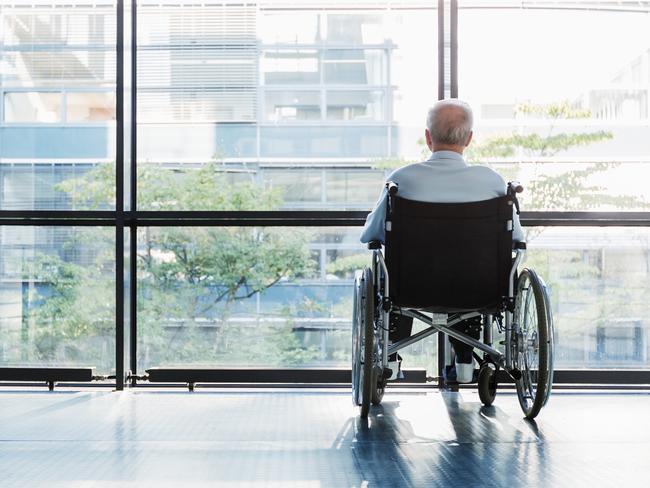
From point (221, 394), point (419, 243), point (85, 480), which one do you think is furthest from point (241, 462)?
point (221, 394)

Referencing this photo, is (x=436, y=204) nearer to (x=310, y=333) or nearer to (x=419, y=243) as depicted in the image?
(x=419, y=243)

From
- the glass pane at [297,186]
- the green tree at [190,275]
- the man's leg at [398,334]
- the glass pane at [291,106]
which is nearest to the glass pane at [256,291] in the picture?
the green tree at [190,275]

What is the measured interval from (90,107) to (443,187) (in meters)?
1.62

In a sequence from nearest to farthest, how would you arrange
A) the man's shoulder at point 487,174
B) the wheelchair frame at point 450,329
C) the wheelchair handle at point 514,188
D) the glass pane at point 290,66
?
the wheelchair handle at point 514,188
the wheelchair frame at point 450,329
the man's shoulder at point 487,174
the glass pane at point 290,66

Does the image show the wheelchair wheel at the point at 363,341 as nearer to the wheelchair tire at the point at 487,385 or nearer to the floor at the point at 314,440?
the floor at the point at 314,440

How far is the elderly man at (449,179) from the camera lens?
110 inches

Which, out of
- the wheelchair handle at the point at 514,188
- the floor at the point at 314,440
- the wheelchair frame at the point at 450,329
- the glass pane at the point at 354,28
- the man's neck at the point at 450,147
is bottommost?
the floor at the point at 314,440

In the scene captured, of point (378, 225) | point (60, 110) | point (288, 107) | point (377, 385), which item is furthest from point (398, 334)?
point (60, 110)

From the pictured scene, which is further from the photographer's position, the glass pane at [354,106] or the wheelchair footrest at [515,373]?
the glass pane at [354,106]

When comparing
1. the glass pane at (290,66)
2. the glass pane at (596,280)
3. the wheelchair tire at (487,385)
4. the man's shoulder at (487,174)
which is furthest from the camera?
the glass pane at (290,66)

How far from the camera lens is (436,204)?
269 cm

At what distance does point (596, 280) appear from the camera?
141 inches

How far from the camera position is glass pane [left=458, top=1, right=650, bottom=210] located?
11.8ft

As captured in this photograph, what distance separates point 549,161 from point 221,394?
1617 mm
